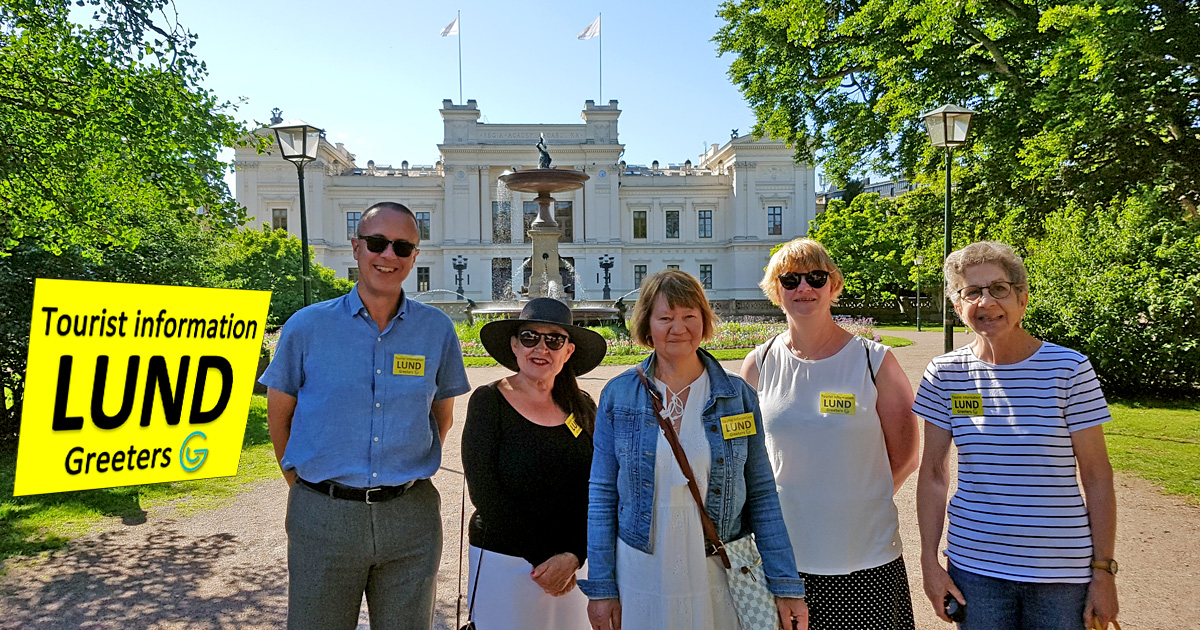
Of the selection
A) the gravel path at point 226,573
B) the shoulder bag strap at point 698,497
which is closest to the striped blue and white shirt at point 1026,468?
the shoulder bag strap at point 698,497

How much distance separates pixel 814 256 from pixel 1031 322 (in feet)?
38.0

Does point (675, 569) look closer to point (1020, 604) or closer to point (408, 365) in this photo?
point (1020, 604)

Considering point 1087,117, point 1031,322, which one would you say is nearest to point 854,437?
point 1087,117

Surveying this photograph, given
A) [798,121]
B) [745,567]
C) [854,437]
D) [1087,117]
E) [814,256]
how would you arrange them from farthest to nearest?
[798,121] < [1087,117] < [814,256] < [854,437] < [745,567]

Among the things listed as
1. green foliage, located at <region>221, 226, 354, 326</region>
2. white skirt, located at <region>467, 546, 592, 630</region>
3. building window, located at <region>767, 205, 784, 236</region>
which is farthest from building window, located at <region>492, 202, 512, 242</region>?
white skirt, located at <region>467, 546, 592, 630</region>

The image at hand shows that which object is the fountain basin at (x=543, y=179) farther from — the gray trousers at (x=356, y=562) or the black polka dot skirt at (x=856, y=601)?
the black polka dot skirt at (x=856, y=601)

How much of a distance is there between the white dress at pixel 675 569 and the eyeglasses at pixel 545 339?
78 cm

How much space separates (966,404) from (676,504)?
109cm

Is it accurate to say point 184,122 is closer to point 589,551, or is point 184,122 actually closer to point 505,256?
point 589,551

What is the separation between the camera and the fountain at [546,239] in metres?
21.6

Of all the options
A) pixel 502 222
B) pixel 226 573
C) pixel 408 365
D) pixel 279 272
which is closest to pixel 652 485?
pixel 408 365

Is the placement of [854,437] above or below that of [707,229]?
below

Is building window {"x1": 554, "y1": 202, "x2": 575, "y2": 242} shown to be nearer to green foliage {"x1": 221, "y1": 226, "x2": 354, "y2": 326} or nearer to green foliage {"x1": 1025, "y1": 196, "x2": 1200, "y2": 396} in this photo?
green foliage {"x1": 221, "y1": 226, "x2": 354, "y2": 326}

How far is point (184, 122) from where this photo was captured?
8.70 metres
